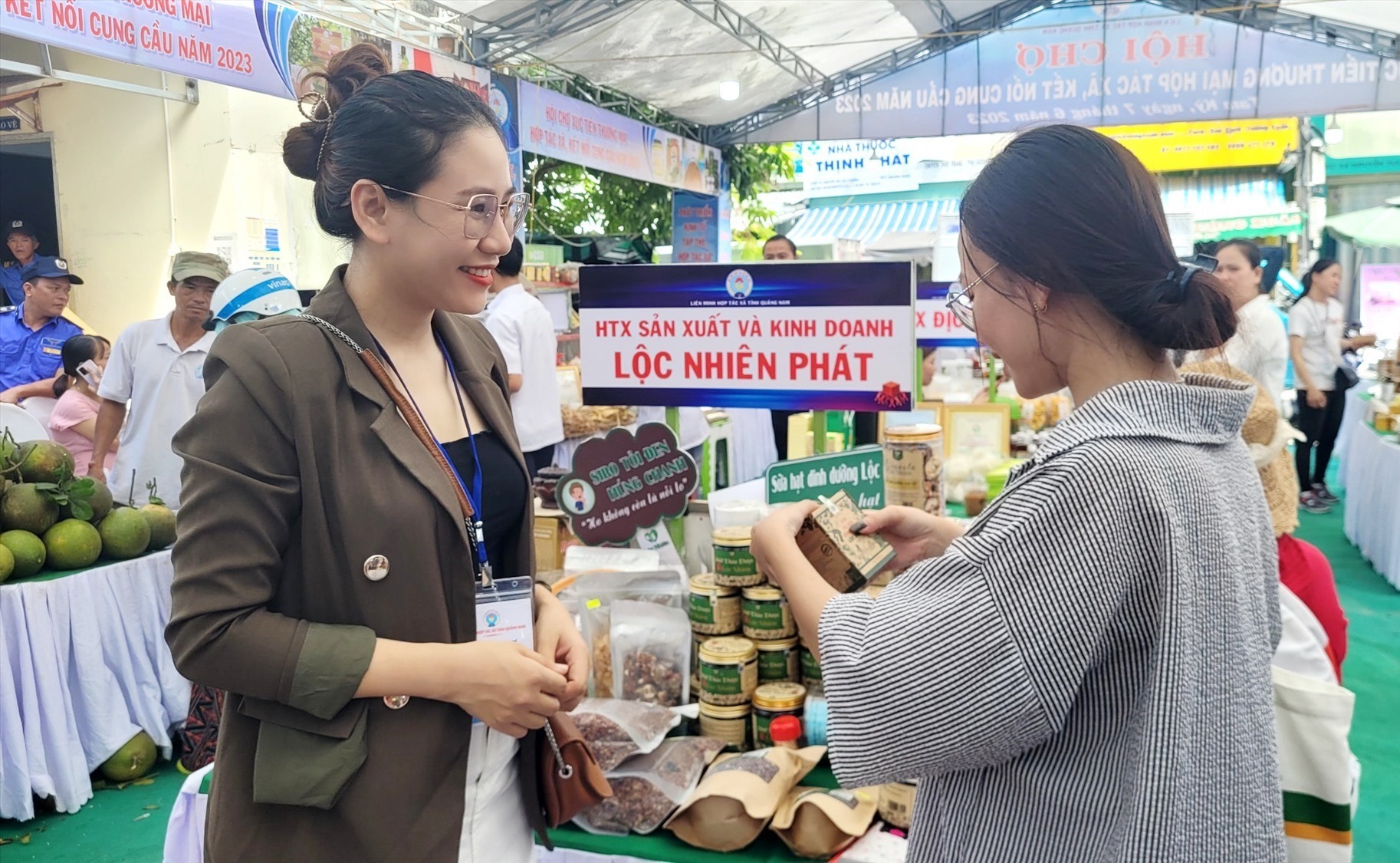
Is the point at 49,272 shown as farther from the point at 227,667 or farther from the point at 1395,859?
the point at 1395,859

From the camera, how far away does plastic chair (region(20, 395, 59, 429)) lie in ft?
16.5

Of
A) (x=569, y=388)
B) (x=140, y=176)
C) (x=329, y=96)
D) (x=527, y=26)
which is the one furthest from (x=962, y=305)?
(x=140, y=176)

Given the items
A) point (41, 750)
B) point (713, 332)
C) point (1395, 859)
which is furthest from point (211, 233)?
point (1395, 859)

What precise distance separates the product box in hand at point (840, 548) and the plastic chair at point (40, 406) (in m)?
4.79

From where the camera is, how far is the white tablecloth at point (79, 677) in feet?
10.7

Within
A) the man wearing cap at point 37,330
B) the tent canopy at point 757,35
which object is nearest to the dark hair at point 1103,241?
the man wearing cap at point 37,330

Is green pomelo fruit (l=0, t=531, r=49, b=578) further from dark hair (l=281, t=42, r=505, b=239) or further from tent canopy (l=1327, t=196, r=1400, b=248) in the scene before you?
tent canopy (l=1327, t=196, r=1400, b=248)

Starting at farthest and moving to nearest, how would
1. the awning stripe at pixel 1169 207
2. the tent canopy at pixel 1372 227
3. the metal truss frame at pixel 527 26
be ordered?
the awning stripe at pixel 1169 207, the tent canopy at pixel 1372 227, the metal truss frame at pixel 527 26

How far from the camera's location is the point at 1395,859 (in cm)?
297

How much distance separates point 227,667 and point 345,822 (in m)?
0.22

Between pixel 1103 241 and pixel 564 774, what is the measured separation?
94cm

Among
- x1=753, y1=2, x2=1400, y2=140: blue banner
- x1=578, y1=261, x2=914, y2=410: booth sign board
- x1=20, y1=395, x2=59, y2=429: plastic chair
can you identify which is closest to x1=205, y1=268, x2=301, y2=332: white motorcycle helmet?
x1=578, y1=261, x2=914, y2=410: booth sign board

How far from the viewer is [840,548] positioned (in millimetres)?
1435

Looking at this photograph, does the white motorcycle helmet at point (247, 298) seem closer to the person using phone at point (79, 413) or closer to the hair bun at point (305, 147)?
the person using phone at point (79, 413)
